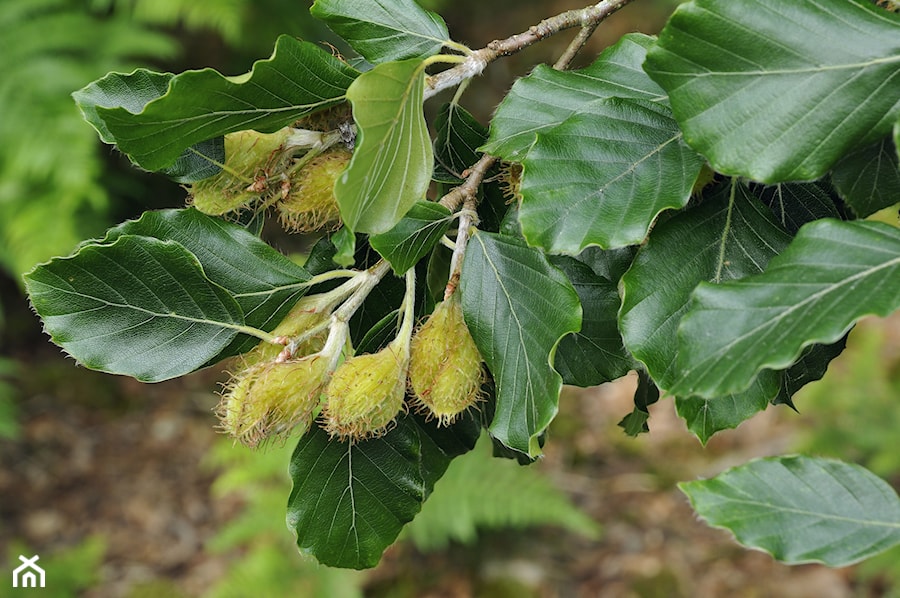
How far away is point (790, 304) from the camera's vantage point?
0.44 meters

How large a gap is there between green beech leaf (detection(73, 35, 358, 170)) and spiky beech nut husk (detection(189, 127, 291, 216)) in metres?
0.03

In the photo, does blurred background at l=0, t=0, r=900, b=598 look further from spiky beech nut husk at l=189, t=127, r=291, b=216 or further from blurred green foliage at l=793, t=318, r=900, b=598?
spiky beech nut husk at l=189, t=127, r=291, b=216

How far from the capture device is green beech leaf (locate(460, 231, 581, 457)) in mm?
540

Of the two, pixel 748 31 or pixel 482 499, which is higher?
pixel 748 31

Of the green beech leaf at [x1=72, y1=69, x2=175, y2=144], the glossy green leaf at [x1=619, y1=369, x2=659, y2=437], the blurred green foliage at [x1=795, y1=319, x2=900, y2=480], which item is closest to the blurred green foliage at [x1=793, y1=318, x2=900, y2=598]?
the blurred green foliage at [x1=795, y1=319, x2=900, y2=480]

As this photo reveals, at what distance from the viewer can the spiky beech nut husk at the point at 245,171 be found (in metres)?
0.59

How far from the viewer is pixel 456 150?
0.69 metres

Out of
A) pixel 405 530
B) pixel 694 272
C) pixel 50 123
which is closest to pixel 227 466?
pixel 405 530

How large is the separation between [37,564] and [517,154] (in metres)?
2.26

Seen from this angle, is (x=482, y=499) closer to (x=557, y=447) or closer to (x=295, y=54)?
(x=557, y=447)

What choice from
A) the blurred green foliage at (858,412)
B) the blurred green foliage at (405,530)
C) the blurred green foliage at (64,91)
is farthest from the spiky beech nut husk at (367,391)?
the blurred green foliage at (64,91)

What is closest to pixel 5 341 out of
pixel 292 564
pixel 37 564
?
pixel 37 564

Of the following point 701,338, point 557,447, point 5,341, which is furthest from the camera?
point 5,341

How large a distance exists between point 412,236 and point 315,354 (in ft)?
0.34
